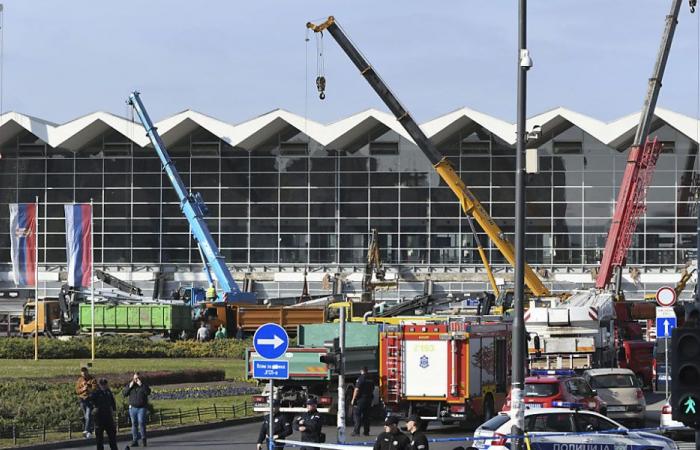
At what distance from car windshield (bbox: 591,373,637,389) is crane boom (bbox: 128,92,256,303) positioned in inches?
1762

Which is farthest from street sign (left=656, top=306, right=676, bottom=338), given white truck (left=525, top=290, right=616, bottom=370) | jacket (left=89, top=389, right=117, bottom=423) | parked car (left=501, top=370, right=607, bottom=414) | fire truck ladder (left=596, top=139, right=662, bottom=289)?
fire truck ladder (left=596, top=139, right=662, bottom=289)

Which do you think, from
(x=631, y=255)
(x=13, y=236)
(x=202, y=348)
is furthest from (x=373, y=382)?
(x=631, y=255)

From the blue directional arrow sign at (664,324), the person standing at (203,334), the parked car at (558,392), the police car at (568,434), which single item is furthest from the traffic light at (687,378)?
the person standing at (203,334)

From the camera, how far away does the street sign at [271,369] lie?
64.1 feet

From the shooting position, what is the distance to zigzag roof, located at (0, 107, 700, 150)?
252 feet

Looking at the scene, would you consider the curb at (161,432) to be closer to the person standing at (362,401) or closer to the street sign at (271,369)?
the person standing at (362,401)

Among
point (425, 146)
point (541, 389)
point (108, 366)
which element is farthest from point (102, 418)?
point (425, 146)

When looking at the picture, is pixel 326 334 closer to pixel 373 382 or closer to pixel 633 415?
pixel 373 382

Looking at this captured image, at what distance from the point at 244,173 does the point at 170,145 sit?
16.0 feet

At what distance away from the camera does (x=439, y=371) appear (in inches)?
1134

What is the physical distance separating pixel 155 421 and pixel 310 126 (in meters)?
52.2

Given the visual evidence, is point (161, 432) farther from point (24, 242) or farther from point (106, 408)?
point (24, 242)

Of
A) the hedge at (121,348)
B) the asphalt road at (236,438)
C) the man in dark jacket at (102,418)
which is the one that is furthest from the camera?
the hedge at (121,348)

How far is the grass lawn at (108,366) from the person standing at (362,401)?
13648 mm
